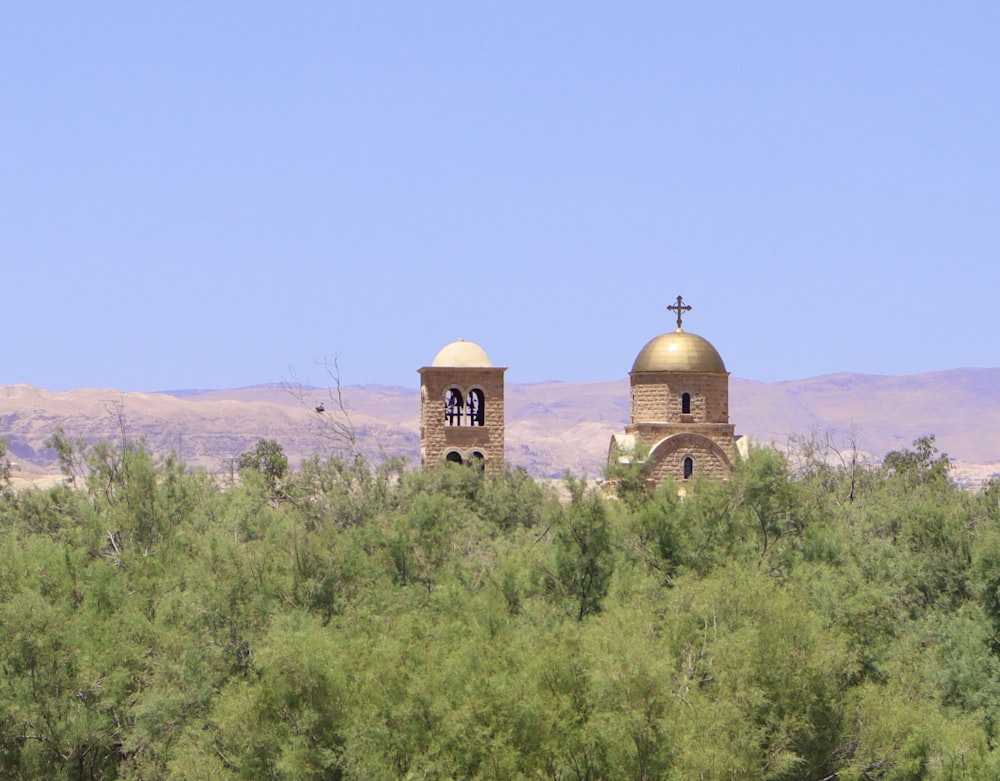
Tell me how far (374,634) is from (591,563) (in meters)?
4.53

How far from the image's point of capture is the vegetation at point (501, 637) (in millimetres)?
22312

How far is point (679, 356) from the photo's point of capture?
47.3 m

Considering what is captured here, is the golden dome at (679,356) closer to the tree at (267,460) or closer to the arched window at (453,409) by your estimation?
the arched window at (453,409)

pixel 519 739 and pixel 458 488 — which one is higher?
pixel 458 488

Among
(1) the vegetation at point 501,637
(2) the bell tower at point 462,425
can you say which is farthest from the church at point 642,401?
(1) the vegetation at point 501,637

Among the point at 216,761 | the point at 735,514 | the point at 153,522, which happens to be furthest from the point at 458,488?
the point at 216,761

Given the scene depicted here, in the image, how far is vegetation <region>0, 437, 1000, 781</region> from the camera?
22.3 meters

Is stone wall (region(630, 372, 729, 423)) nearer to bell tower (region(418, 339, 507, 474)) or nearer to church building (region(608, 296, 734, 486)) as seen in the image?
church building (region(608, 296, 734, 486))

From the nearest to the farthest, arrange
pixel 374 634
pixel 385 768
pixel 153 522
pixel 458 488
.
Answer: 1. pixel 385 768
2. pixel 374 634
3. pixel 153 522
4. pixel 458 488

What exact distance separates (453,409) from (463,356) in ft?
5.18

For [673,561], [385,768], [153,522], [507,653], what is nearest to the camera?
[385,768]

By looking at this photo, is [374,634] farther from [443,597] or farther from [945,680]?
[945,680]

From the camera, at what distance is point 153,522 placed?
3441 cm

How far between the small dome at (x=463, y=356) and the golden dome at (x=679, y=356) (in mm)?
4468
